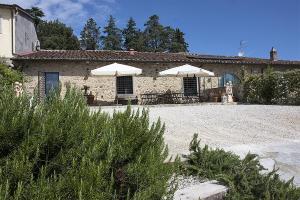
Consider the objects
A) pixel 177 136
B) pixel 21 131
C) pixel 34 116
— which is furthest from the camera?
pixel 177 136

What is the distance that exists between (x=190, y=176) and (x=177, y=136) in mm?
3104

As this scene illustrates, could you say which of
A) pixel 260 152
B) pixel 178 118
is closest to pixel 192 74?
pixel 178 118

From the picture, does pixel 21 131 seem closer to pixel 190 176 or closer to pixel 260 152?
pixel 190 176

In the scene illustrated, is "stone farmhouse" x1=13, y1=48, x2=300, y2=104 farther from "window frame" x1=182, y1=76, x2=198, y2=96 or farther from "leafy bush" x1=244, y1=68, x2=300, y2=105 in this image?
"leafy bush" x1=244, y1=68, x2=300, y2=105

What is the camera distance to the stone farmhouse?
761 inches

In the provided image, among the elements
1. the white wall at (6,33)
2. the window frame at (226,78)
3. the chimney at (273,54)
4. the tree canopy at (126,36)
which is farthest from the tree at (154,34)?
the white wall at (6,33)

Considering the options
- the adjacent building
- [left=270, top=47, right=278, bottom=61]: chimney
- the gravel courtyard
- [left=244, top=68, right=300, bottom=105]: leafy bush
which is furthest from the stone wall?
[left=270, top=47, right=278, bottom=61]: chimney

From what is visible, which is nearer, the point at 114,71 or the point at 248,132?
the point at 248,132

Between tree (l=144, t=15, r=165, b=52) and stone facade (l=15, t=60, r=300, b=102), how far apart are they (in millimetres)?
42900

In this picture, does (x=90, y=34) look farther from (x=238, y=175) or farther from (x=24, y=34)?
(x=238, y=175)

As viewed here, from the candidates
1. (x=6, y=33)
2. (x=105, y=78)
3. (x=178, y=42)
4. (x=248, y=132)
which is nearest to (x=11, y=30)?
(x=6, y=33)

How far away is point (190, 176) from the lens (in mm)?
5156

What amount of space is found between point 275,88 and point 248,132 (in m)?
8.81

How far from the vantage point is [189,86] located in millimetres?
22375
